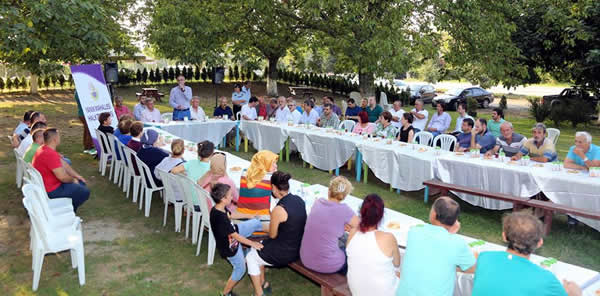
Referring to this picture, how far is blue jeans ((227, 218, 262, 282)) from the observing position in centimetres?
402

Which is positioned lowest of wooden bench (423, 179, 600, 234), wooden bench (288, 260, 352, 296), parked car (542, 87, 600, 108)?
wooden bench (288, 260, 352, 296)

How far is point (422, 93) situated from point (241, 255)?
2020 centimetres

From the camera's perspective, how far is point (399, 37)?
10.8m

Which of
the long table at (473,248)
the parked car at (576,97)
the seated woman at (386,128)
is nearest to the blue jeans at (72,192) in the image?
the long table at (473,248)

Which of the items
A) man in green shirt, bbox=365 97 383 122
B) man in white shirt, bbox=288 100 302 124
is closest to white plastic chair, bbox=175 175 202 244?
man in white shirt, bbox=288 100 302 124

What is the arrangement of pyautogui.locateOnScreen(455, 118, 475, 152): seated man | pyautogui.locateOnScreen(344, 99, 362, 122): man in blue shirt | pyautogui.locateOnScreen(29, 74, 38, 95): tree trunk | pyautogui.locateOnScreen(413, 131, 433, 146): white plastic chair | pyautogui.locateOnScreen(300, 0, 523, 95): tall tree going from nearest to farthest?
pyautogui.locateOnScreen(455, 118, 475, 152): seated man → pyautogui.locateOnScreen(413, 131, 433, 146): white plastic chair → pyautogui.locateOnScreen(344, 99, 362, 122): man in blue shirt → pyautogui.locateOnScreen(300, 0, 523, 95): tall tree → pyautogui.locateOnScreen(29, 74, 38, 95): tree trunk

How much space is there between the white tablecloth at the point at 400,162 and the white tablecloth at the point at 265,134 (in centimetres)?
223

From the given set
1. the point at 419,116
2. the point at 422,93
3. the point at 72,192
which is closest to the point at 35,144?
the point at 72,192

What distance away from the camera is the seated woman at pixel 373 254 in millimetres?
3051

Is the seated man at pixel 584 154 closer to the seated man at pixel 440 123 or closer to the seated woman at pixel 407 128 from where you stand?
the seated woman at pixel 407 128

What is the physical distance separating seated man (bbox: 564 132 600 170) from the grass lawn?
2.51ft

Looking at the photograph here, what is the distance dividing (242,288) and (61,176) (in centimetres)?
251

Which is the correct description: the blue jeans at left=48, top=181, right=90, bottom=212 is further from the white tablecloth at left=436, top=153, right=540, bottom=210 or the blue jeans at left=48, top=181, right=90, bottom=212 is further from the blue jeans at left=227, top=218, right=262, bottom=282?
the white tablecloth at left=436, top=153, right=540, bottom=210

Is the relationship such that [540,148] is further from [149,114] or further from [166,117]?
[166,117]
